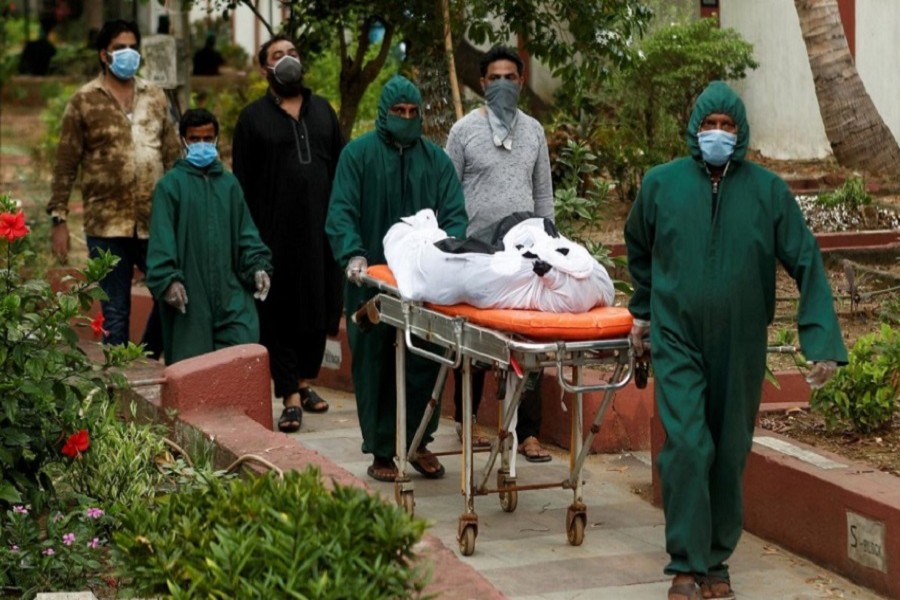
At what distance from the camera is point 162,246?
8.52 m

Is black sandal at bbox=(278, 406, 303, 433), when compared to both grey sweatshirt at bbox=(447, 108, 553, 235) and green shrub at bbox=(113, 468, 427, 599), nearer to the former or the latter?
grey sweatshirt at bbox=(447, 108, 553, 235)

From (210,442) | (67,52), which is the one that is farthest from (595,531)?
(67,52)

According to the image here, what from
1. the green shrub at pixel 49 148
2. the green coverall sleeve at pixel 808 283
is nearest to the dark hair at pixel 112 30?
the green coverall sleeve at pixel 808 283

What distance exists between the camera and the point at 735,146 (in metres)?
6.27

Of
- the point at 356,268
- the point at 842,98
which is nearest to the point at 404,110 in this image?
the point at 356,268

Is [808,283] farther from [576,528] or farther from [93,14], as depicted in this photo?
[93,14]

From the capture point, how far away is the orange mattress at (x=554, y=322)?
6.26 metres

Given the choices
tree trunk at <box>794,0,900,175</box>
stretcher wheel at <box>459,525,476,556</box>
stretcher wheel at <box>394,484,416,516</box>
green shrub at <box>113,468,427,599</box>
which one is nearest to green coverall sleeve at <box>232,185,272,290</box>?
stretcher wheel at <box>394,484,416,516</box>

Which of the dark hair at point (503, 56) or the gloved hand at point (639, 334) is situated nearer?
the gloved hand at point (639, 334)

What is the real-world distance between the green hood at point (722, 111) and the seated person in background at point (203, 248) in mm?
2908

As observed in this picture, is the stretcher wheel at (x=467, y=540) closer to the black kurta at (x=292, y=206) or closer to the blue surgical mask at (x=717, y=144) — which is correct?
the blue surgical mask at (x=717, y=144)

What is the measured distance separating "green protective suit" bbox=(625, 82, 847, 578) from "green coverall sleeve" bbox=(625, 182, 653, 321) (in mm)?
83

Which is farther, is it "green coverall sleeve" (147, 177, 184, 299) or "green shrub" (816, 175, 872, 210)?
"green shrub" (816, 175, 872, 210)

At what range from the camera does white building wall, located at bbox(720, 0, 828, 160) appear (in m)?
16.2
